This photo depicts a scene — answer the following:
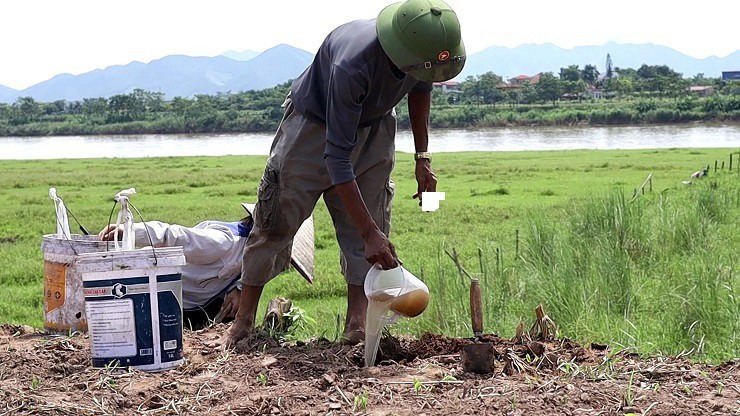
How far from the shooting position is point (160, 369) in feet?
13.3

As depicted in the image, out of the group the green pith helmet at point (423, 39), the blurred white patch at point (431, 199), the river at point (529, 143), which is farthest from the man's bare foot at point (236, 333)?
the river at point (529, 143)

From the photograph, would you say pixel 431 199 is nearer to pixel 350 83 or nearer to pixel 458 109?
pixel 350 83

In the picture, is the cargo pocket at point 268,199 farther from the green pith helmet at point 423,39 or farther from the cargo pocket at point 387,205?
the green pith helmet at point 423,39

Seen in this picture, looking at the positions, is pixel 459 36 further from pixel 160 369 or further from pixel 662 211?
pixel 662 211

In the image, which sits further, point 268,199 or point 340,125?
point 268,199

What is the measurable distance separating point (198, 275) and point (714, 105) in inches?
2242

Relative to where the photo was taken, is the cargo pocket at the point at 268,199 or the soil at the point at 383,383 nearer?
the soil at the point at 383,383

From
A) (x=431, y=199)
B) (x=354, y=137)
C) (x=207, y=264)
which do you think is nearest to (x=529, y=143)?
(x=207, y=264)

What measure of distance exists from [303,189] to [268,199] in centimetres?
17

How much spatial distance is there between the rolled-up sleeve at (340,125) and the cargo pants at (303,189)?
1.52 feet

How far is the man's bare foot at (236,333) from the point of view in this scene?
4.51m

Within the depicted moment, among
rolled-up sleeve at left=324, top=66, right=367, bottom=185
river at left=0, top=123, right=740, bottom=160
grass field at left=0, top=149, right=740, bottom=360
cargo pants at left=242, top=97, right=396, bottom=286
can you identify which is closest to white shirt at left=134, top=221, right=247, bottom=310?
grass field at left=0, top=149, right=740, bottom=360

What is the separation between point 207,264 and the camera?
5.73m

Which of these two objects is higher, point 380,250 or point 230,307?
point 380,250
